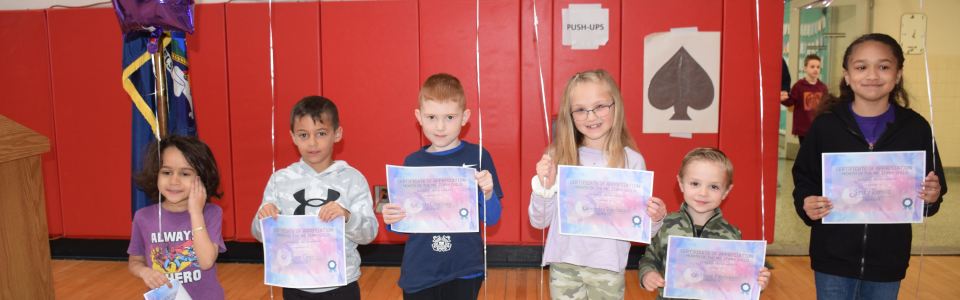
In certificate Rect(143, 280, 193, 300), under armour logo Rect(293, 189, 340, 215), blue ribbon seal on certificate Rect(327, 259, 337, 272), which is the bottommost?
certificate Rect(143, 280, 193, 300)

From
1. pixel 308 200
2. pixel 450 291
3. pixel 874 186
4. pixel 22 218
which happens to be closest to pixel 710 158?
pixel 874 186

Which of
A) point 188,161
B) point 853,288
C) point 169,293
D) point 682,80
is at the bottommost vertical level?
point 853,288

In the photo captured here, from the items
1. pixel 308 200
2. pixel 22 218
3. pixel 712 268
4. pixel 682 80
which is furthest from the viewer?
pixel 682 80

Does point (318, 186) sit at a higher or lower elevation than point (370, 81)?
lower

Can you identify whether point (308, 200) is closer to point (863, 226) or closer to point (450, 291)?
point (450, 291)

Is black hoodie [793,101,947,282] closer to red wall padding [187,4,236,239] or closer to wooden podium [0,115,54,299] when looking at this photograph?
wooden podium [0,115,54,299]

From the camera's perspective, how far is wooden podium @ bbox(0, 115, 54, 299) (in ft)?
4.23

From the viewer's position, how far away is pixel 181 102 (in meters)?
2.71

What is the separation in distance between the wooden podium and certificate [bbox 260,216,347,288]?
1.68 ft

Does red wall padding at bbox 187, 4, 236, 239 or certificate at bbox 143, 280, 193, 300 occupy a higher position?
red wall padding at bbox 187, 4, 236, 239

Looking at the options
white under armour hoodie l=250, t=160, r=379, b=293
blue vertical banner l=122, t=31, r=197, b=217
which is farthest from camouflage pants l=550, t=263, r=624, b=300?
blue vertical banner l=122, t=31, r=197, b=217

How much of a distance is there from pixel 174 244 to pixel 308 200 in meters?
0.41

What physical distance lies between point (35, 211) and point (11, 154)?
0.48 feet

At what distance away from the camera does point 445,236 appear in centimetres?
198
